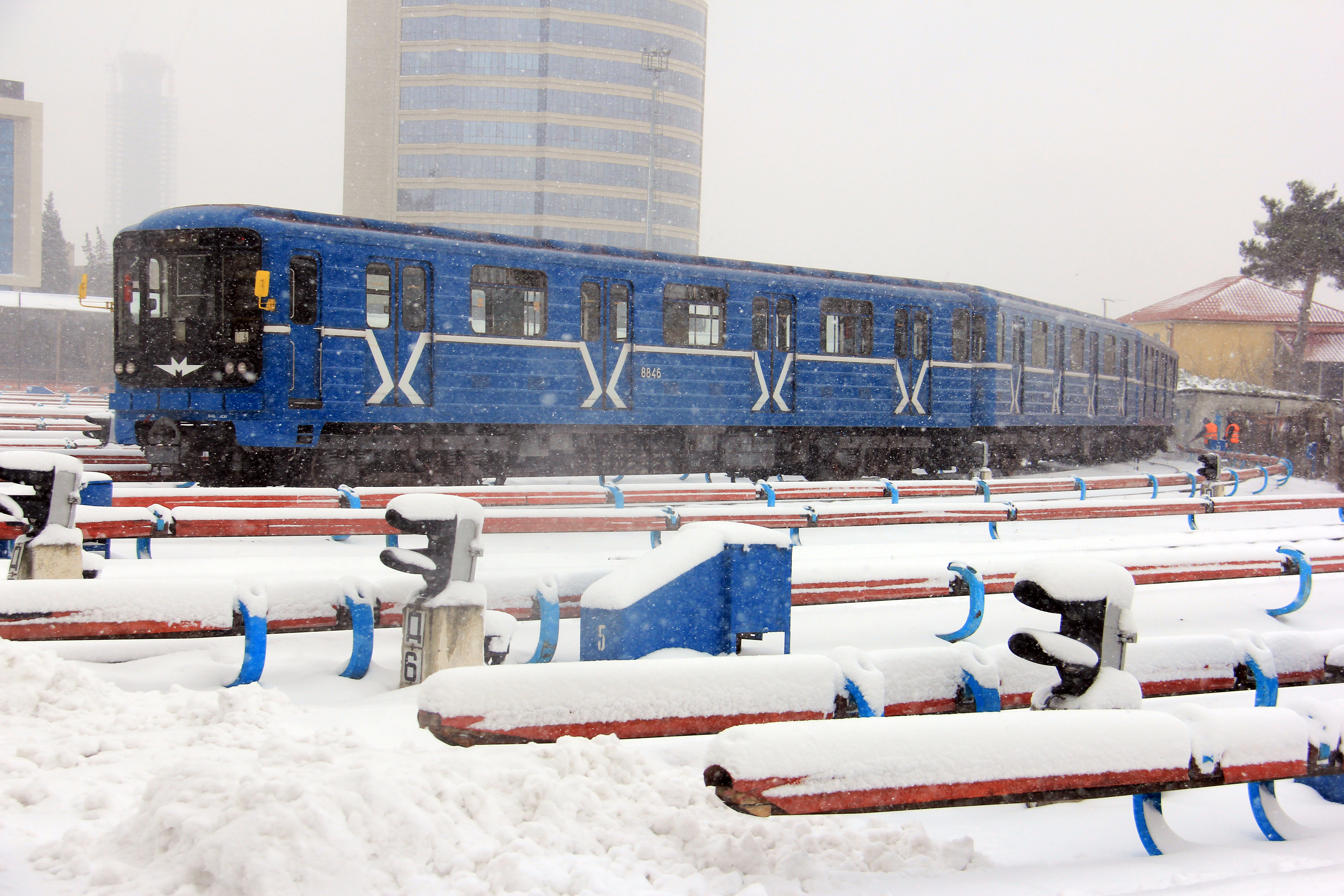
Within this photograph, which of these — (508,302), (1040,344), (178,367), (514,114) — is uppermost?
(514,114)

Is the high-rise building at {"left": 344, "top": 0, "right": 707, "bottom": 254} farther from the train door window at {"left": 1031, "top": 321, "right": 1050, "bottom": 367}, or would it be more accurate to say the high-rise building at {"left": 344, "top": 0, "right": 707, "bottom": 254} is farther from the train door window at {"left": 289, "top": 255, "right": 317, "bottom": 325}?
the train door window at {"left": 289, "top": 255, "right": 317, "bottom": 325}

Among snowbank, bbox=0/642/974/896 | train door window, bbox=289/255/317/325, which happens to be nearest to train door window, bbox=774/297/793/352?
train door window, bbox=289/255/317/325

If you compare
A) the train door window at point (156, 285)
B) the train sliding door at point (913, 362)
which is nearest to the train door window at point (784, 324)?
the train sliding door at point (913, 362)

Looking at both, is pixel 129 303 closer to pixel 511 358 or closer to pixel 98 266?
pixel 511 358

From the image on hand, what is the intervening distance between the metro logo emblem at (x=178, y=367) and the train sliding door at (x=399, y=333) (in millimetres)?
1943

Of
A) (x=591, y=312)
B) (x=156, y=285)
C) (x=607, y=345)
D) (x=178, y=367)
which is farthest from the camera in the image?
(x=607, y=345)

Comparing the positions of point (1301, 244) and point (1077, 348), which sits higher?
point (1301, 244)

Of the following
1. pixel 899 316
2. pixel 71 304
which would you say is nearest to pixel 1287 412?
pixel 899 316

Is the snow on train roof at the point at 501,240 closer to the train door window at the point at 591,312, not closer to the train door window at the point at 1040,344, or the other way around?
the train door window at the point at 591,312

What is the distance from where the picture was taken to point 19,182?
203 ft

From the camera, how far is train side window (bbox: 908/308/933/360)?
16.6 metres

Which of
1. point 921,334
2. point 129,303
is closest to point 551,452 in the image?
point 129,303

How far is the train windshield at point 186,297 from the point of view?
35.8 ft

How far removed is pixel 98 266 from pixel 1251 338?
352 ft
